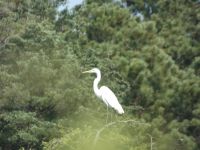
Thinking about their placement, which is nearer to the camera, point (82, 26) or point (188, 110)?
point (188, 110)

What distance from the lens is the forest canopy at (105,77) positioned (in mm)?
15609

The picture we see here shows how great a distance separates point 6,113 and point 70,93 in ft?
4.76

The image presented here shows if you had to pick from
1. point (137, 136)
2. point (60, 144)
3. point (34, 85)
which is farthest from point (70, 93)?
point (60, 144)

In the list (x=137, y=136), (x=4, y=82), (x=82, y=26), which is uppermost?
(x=82, y=26)

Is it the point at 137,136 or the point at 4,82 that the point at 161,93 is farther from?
the point at 4,82

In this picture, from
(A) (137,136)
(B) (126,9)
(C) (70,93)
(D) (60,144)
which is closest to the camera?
(D) (60,144)

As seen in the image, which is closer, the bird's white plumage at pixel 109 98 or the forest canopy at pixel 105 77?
the bird's white plumage at pixel 109 98

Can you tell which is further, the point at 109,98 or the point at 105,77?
the point at 105,77

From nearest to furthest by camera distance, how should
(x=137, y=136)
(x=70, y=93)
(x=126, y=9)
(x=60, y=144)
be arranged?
(x=60, y=144), (x=137, y=136), (x=70, y=93), (x=126, y=9)

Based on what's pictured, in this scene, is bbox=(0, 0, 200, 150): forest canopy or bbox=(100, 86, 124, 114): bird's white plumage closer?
bbox=(100, 86, 124, 114): bird's white plumage

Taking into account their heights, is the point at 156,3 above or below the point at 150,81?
above

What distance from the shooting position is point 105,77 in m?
17.1

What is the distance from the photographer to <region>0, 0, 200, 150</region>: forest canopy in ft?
51.2

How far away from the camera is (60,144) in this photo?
406 inches
